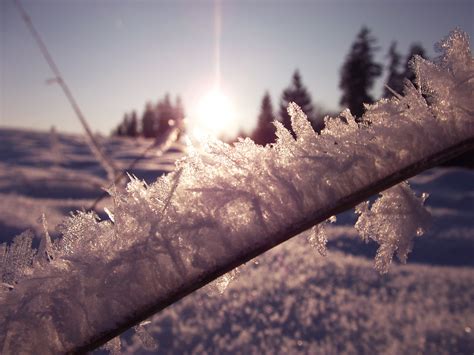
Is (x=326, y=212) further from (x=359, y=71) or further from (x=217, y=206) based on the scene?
(x=359, y=71)

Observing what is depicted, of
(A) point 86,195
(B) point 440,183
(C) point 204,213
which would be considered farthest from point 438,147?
(B) point 440,183

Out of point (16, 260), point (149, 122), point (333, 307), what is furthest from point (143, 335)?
point (149, 122)

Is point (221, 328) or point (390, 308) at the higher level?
point (221, 328)

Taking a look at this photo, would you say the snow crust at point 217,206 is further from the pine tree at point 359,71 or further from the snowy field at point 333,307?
the pine tree at point 359,71

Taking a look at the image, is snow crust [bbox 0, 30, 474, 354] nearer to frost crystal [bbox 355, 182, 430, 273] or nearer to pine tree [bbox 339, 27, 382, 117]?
frost crystal [bbox 355, 182, 430, 273]

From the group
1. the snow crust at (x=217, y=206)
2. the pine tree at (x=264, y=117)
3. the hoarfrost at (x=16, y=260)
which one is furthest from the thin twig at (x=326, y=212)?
the pine tree at (x=264, y=117)

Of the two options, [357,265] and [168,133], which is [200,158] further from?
[168,133]
